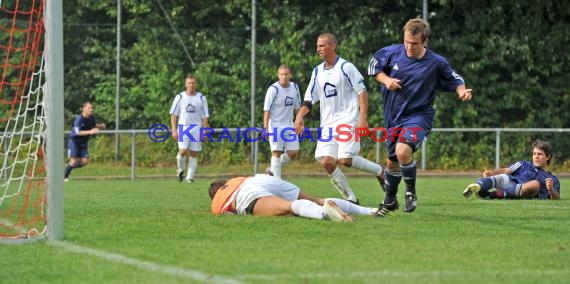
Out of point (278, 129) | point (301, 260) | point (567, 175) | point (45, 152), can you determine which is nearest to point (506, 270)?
point (301, 260)

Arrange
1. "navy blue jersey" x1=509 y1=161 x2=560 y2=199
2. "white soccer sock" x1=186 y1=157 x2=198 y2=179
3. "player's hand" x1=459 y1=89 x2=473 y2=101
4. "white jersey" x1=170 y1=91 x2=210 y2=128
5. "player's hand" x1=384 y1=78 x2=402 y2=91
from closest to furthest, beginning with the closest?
"player's hand" x1=459 y1=89 x2=473 y2=101 → "player's hand" x1=384 y1=78 x2=402 y2=91 → "navy blue jersey" x1=509 y1=161 x2=560 y2=199 → "white soccer sock" x1=186 y1=157 x2=198 y2=179 → "white jersey" x1=170 y1=91 x2=210 y2=128

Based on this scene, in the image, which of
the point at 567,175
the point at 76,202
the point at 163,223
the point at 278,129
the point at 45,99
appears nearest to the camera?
the point at 45,99

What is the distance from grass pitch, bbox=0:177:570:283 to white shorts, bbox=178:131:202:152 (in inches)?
380

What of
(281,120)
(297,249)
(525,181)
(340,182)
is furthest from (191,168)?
(297,249)

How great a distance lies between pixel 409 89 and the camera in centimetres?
1039

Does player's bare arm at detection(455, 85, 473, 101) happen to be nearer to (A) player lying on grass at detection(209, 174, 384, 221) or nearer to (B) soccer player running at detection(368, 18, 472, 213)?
(B) soccer player running at detection(368, 18, 472, 213)

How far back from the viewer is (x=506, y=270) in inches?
258

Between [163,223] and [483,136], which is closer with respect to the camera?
[163,223]

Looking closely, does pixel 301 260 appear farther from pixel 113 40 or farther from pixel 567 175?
pixel 113 40

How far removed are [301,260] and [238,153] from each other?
681 inches

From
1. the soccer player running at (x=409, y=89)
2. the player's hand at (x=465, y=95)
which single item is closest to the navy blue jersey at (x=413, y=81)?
the soccer player running at (x=409, y=89)

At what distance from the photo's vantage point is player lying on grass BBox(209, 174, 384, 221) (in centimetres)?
988

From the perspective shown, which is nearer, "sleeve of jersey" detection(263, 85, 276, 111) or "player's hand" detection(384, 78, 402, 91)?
"player's hand" detection(384, 78, 402, 91)

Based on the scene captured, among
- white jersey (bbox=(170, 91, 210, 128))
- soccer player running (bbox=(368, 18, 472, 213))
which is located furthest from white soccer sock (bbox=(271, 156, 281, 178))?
soccer player running (bbox=(368, 18, 472, 213))
